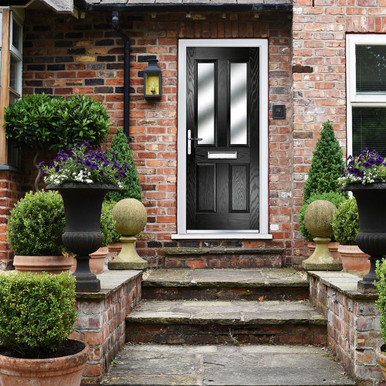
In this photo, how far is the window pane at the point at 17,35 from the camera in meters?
5.90

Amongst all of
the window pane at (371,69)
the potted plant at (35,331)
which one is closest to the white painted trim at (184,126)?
the window pane at (371,69)

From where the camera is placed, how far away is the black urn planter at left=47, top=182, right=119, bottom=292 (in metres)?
3.31

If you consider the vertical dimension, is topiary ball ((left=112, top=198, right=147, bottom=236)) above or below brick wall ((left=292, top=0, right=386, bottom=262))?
below

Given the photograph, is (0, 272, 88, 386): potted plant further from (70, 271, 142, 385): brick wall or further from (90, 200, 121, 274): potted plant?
(90, 200, 121, 274): potted plant

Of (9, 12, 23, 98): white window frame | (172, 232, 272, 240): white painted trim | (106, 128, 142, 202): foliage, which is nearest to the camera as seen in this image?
(106, 128, 142, 202): foliage

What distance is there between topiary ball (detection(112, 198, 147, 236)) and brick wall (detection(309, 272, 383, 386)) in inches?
76.6

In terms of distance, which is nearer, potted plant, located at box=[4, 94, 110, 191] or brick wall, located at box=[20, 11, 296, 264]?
potted plant, located at box=[4, 94, 110, 191]

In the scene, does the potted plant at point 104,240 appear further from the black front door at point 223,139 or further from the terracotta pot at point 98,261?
the black front door at point 223,139

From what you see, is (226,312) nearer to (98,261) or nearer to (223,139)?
(98,261)

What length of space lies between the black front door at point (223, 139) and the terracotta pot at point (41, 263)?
2.62 meters

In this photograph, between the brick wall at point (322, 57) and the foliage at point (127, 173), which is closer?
the foliage at point (127, 173)

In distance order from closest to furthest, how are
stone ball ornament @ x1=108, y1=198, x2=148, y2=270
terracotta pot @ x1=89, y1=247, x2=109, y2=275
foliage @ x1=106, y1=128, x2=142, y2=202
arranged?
terracotta pot @ x1=89, y1=247, x2=109, y2=275 < stone ball ornament @ x1=108, y1=198, x2=148, y2=270 < foliage @ x1=106, y1=128, x2=142, y2=202

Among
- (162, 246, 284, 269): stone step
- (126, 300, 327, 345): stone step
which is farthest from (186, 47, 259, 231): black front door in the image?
(126, 300, 327, 345): stone step

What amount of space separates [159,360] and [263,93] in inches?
143
